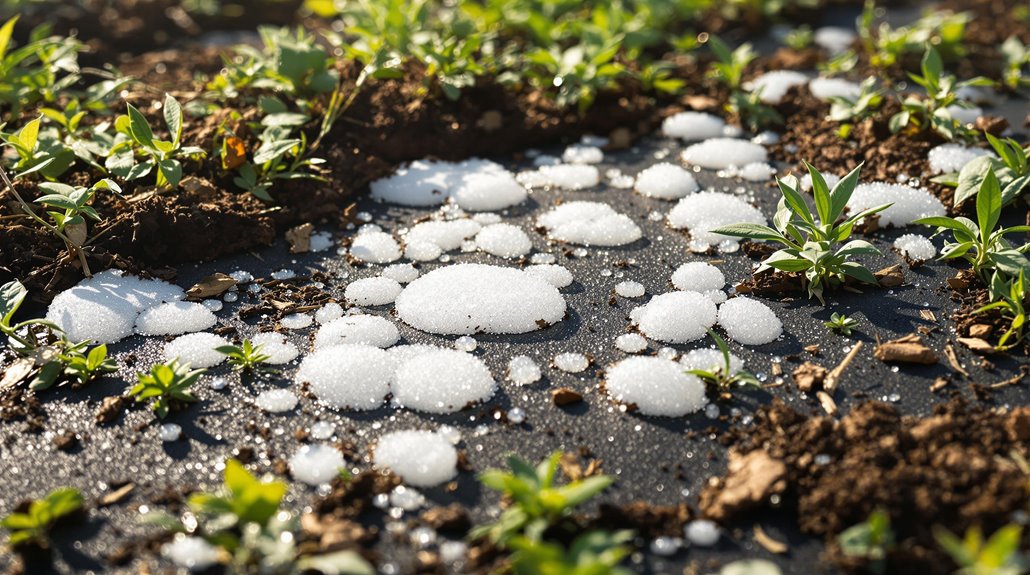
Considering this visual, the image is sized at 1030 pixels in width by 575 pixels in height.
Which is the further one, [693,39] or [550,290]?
[693,39]

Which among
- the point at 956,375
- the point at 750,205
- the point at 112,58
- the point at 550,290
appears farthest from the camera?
the point at 112,58

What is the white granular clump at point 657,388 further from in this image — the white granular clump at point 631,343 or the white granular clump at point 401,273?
the white granular clump at point 401,273

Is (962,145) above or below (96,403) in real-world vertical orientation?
above

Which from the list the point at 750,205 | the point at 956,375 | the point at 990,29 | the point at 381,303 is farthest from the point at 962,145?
the point at 381,303

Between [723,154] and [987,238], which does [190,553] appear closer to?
[987,238]

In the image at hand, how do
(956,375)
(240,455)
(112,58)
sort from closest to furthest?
1. (240,455)
2. (956,375)
3. (112,58)

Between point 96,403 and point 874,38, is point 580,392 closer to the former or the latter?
point 96,403
